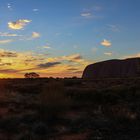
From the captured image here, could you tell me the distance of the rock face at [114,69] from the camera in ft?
472

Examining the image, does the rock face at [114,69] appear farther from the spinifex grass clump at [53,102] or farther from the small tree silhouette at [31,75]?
the spinifex grass clump at [53,102]

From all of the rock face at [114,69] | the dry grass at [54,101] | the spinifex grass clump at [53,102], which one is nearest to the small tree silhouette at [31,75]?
the rock face at [114,69]

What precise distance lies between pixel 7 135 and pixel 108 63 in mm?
137884

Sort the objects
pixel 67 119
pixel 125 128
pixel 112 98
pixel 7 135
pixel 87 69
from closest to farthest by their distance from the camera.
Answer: pixel 7 135, pixel 125 128, pixel 67 119, pixel 112 98, pixel 87 69

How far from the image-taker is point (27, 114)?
83.0 ft

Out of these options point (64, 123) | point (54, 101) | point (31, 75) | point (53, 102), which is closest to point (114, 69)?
point (31, 75)

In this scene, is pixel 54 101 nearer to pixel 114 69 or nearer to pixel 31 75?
pixel 31 75

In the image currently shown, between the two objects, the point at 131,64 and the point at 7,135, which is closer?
the point at 7,135

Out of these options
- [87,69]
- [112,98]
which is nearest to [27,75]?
[87,69]

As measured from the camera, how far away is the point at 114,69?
15200 cm

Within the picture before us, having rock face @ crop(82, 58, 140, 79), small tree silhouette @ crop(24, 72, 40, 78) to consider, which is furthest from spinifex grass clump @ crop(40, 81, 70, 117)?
small tree silhouette @ crop(24, 72, 40, 78)

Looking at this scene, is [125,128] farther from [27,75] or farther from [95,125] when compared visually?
[27,75]

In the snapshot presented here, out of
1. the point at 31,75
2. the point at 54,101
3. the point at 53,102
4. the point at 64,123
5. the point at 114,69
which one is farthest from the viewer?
the point at 114,69

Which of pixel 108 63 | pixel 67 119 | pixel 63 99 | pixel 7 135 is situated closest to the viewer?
pixel 7 135
